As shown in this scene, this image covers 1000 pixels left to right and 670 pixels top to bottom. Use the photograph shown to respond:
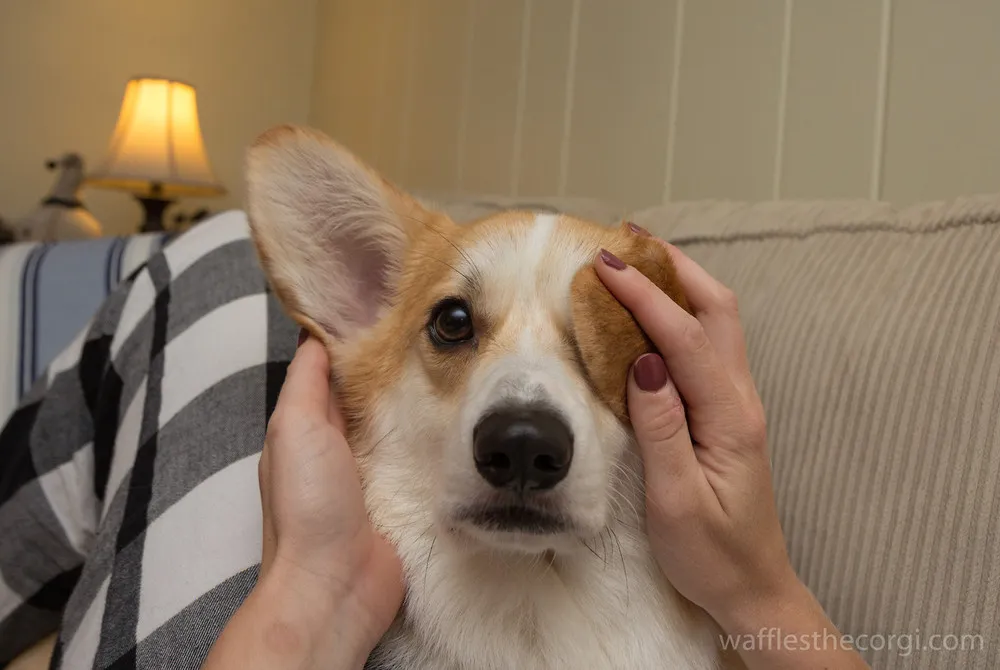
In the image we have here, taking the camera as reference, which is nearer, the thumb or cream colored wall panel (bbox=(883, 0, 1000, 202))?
the thumb

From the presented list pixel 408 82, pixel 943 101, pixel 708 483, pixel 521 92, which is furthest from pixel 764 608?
pixel 408 82

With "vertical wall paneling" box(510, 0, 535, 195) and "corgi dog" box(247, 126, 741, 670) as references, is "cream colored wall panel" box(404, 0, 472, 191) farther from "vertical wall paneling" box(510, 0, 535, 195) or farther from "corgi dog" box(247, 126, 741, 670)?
"corgi dog" box(247, 126, 741, 670)

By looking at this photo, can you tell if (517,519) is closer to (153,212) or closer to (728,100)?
(728,100)

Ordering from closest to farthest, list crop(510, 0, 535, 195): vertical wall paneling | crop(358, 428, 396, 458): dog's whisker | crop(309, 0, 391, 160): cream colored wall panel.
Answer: crop(358, 428, 396, 458): dog's whisker < crop(510, 0, 535, 195): vertical wall paneling < crop(309, 0, 391, 160): cream colored wall panel

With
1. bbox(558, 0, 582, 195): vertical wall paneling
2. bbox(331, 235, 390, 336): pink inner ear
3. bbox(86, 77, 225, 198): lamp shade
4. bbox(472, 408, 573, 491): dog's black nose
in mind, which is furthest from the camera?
bbox(86, 77, 225, 198): lamp shade

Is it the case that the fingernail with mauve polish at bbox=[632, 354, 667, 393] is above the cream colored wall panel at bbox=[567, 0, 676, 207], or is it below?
below

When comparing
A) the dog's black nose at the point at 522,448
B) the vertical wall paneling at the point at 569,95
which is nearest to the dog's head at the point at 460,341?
the dog's black nose at the point at 522,448

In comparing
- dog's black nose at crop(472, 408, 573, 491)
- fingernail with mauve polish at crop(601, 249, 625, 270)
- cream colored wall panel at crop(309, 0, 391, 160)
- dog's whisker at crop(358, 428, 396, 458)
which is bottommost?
dog's whisker at crop(358, 428, 396, 458)

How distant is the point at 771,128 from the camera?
1.33 meters

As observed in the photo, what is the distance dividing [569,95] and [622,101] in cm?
20

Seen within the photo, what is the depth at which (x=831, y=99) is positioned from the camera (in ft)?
4.06

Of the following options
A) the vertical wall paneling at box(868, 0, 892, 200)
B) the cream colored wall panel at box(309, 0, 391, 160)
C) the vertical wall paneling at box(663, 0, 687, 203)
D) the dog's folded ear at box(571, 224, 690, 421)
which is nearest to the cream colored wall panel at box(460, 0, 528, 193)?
the vertical wall paneling at box(663, 0, 687, 203)

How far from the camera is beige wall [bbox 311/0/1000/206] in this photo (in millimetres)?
1084

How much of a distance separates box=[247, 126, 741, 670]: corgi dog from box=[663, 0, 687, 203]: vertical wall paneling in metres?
0.79
